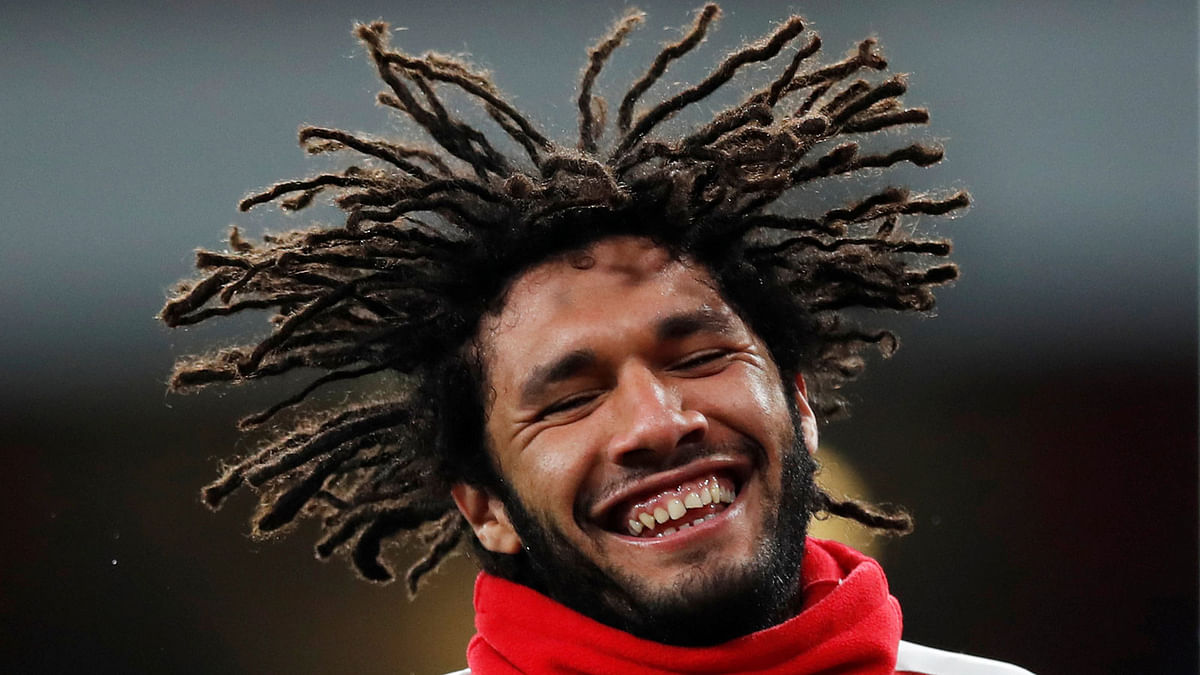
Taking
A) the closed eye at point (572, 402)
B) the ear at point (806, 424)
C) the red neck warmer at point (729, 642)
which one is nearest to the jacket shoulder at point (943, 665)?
the red neck warmer at point (729, 642)

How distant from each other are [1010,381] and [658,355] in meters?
2.97

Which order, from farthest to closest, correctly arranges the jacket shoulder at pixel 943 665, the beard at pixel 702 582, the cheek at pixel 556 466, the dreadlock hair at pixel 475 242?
the jacket shoulder at pixel 943 665 → the dreadlock hair at pixel 475 242 → the cheek at pixel 556 466 → the beard at pixel 702 582

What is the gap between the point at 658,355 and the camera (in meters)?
2.46

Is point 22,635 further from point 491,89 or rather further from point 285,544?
point 491,89

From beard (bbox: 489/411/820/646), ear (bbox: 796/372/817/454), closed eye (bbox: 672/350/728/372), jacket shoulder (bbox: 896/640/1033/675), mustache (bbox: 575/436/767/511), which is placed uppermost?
closed eye (bbox: 672/350/728/372)

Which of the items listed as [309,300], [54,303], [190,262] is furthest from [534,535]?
[54,303]

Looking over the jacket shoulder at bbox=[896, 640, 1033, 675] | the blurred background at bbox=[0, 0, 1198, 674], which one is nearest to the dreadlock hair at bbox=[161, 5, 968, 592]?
the jacket shoulder at bbox=[896, 640, 1033, 675]

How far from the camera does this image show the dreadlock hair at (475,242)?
263 centimetres

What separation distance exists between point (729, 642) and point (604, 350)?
556mm

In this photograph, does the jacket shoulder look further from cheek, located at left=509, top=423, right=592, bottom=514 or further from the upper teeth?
cheek, located at left=509, top=423, right=592, bottom=514

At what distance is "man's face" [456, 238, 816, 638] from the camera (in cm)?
235

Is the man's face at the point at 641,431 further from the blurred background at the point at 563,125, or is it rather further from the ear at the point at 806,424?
the blurred background at the point at 563,125

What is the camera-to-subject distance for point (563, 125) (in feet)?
14.5

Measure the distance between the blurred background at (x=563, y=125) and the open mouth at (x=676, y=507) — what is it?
2377 millimetres
